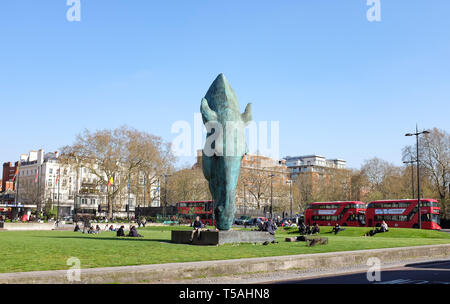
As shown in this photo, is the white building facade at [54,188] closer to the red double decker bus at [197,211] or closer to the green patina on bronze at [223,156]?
the red double decker bus at [197,211]

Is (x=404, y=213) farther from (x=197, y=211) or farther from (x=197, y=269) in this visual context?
(x=197, y=269)

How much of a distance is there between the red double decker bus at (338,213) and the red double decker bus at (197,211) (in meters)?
13.5

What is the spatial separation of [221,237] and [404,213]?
3014 centimetres

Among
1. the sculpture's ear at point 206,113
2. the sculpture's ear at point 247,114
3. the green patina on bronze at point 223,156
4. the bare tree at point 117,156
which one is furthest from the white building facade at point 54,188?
the sculpture's ear at point 206,113

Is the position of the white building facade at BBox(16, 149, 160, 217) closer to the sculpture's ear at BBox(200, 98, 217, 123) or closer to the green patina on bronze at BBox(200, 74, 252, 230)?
the green patina on bronze at BBox(200, 74, 252, 230)

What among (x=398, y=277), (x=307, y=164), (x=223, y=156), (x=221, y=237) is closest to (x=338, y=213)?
(x=223, y=156)

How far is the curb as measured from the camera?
31.3 feet

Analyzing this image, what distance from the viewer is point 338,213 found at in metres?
48.2

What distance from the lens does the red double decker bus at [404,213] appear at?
Answer: 140ft

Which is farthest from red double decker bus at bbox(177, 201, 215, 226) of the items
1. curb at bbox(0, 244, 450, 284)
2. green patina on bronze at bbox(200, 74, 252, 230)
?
curb at bbox(0, 244, 450, 284)

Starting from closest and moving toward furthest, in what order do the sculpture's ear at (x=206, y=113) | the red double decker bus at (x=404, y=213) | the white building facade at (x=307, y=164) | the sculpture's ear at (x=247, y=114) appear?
the sculpture's ear at (x=206, y=113)
the sculpture's ear at (x=247, y=114)
the red double decker bus at (x=404, y=213)
the white building facade at (x=307, y=164)

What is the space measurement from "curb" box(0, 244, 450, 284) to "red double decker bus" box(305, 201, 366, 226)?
30.1m
